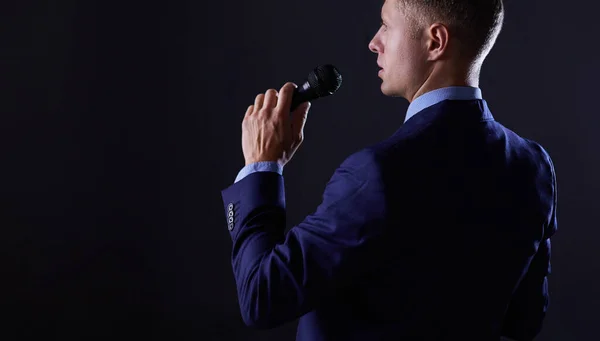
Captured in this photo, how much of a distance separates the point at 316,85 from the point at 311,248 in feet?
1.31

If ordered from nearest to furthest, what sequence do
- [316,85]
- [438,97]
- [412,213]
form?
[412,213]
[438,97]
[316,85]

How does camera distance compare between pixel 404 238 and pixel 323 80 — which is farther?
pixel 323 80

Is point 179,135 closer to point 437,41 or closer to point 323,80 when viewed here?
point 323,80

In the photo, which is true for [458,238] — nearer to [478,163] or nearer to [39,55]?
[478,163]

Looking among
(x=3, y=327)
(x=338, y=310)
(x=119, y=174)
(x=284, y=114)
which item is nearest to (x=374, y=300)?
(x=338, y=310)

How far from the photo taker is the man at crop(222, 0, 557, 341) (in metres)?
0.81

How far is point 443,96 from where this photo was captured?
913 mm

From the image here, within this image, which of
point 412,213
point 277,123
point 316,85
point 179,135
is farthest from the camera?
point 179,135

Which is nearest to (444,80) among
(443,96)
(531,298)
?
(443,96)

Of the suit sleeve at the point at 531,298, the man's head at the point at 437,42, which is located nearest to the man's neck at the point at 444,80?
the man's head at the point at 437,42

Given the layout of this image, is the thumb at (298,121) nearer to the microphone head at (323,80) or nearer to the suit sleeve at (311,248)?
the microphone head at (323,80)

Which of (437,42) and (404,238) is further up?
(437,42)

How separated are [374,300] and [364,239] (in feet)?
0.37

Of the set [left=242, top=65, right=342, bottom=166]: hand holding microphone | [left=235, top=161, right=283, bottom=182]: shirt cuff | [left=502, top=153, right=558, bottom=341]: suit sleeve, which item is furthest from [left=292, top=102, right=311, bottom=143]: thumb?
[left=502, top=153, right=558, bottom=341]: suit sleeve
